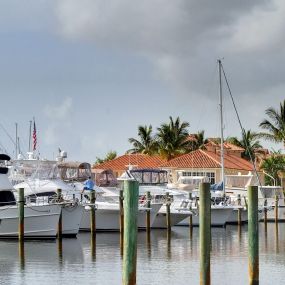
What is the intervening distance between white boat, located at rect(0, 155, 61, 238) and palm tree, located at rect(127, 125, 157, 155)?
63.9m

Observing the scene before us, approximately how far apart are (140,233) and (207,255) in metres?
28.2

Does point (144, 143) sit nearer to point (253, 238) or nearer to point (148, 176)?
point (148, 176)

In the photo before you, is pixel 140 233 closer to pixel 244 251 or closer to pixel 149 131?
pixel 244 251

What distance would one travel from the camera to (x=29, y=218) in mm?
43844

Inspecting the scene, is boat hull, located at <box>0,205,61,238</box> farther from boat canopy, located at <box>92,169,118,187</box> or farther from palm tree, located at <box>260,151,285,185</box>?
palm tree, located at <box>260,151,285,185</box>

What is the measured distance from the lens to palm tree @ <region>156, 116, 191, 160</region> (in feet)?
341

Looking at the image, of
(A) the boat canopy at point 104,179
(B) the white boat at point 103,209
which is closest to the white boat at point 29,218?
(B) the white boat at point 103,209

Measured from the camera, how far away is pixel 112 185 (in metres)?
62.2

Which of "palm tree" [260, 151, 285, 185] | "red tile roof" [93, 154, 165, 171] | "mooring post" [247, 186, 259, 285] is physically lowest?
"mooring post" [247, 186, 259, 285]

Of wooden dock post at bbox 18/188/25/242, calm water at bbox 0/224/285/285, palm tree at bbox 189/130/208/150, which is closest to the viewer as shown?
calm water at bbox 0/224/285/285

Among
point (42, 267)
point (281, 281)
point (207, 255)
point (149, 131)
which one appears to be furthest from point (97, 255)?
point (149, 131)

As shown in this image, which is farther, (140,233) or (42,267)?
(140,233)

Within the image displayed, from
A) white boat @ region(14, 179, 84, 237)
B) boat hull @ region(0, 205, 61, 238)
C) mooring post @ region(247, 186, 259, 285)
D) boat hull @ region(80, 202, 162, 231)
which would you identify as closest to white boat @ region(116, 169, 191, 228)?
boat hull @ region(80, 202, 162, 231)

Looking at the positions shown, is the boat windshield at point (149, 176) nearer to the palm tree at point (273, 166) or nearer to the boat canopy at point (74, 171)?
the boat canopy at point (74, 171)
